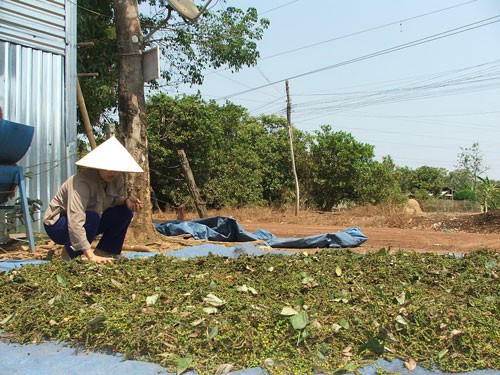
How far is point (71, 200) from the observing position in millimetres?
3385

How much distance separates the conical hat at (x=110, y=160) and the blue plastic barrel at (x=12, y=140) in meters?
0.84

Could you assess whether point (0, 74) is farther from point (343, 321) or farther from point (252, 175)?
point (252, 175)

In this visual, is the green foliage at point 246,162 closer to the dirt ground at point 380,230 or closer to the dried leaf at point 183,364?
the dirt ground at point 380,230

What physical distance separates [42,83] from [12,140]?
6.24 ft

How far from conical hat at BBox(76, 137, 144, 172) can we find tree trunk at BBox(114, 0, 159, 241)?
1993mm

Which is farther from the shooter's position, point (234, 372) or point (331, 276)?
point (331, 276)

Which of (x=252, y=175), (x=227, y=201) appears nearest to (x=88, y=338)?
(x=227, y=201)

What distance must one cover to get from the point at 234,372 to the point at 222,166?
1411 centimetres

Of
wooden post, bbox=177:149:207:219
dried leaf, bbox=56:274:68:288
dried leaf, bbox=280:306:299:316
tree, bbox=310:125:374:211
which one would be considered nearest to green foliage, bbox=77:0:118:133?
wooden post, bbox=177:149:207:219

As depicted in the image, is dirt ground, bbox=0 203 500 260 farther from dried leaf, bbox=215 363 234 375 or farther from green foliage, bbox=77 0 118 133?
green foliage, bbox=77 0 118 133

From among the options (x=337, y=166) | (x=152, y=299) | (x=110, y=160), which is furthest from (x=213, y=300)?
(x=337, y=166)

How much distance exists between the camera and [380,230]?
32.2 ft

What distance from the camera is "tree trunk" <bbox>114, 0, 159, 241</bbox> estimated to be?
18.7 ft

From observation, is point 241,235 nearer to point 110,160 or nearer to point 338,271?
point 110,160
